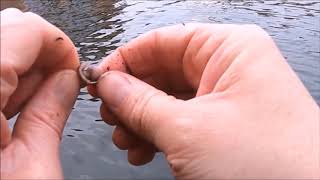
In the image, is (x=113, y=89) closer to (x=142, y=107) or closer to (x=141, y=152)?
(x=142, y=107)

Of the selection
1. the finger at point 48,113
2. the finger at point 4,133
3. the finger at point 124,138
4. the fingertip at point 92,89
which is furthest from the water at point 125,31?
the finger at point 4,133

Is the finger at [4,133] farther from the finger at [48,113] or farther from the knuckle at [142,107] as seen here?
the knuckle at [142,107]

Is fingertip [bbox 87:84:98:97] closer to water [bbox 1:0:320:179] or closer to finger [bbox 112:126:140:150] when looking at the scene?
finger [bbox 112:126:140:150]

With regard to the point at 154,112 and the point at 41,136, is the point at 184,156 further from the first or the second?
the point at 41,136

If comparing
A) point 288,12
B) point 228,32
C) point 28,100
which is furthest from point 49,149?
point 288,12

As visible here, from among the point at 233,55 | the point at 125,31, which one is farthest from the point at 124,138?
the point at 125,31
